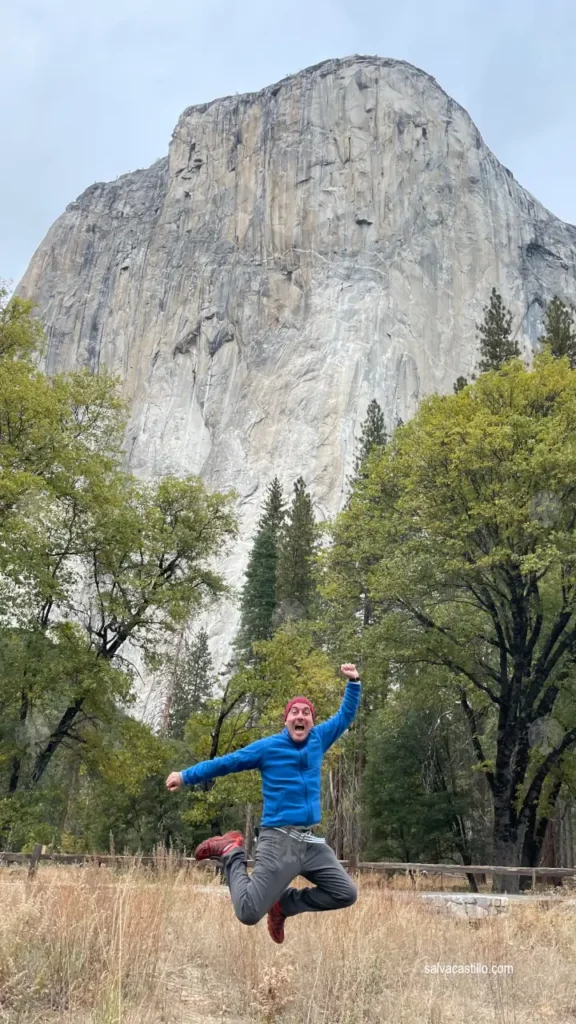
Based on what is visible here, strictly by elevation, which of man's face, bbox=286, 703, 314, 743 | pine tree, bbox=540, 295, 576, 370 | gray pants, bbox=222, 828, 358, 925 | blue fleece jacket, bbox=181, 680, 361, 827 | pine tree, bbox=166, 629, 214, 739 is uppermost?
pine tree, bbox=540, 295, 576, 370

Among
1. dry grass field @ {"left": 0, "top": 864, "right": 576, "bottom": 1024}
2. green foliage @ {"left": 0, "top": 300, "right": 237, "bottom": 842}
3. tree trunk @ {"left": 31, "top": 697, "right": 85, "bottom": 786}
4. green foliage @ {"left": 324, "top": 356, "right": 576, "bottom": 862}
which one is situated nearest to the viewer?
dry grass field @ {"left": 0, "top": 864, "right": 576, "bottom": 1024}

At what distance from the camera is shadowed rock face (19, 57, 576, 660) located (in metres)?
69.1

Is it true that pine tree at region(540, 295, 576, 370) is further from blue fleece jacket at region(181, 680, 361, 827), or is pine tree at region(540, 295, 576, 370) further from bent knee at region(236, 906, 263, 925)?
bent knee at region(236, 906, 263, 925)

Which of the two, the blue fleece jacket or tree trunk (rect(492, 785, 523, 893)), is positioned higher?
the blue fleece jacket

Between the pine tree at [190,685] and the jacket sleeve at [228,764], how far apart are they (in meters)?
35.6

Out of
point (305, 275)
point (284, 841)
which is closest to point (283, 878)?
point (284, 841)

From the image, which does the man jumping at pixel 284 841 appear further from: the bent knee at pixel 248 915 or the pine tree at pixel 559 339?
the pine tree at pixel 559 339

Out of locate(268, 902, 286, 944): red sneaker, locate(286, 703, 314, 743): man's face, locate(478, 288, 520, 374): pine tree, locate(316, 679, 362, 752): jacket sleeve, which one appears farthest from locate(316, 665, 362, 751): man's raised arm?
locate(478, 288, 520, 374): pine tree

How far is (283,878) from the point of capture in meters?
4.15

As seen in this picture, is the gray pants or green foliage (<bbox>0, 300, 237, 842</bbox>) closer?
the gray pants

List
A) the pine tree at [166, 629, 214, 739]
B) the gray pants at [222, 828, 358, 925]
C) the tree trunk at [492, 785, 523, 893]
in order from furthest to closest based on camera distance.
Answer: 1. the pine tree at [166, 629, 214, 739]
2. the tree trunk at [492, 785, 523, 893]
3. the gray pants at [222, 828, 358, 925]

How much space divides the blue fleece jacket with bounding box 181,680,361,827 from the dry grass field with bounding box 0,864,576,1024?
0.90 meters

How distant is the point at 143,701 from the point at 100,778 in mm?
37170

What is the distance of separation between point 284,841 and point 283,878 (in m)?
0.19
